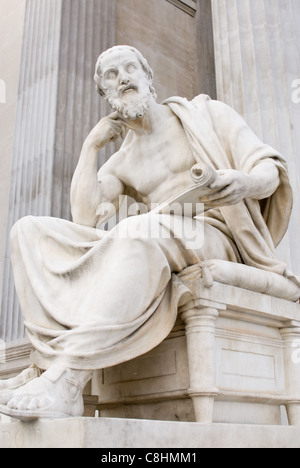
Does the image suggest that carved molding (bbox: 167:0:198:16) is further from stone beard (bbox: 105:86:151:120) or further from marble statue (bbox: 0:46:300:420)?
stone beard (bbox: 105:86:151:120)

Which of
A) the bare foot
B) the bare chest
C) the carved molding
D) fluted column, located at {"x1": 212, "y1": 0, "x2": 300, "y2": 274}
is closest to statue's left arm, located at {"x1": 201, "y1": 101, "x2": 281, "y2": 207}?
the bare chest

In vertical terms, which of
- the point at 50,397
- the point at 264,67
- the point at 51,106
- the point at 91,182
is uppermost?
the point at 51,106

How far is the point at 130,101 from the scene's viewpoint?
10.0 ft

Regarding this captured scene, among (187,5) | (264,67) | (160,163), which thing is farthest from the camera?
(187,5)

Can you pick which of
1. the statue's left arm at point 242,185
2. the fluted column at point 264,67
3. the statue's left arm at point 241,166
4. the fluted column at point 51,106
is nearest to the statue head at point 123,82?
the statue's left arm at point 241,166

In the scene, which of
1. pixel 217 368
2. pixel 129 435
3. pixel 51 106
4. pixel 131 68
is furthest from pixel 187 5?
pixel 129 435

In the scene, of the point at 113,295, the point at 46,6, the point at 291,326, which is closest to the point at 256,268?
the point at 291,326

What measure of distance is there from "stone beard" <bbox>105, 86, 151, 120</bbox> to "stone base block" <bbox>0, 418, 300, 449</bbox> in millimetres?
1681

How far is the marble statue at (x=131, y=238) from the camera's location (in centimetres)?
234

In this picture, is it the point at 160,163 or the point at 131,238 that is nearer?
the point at 131,238

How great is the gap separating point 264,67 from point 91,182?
3.11m

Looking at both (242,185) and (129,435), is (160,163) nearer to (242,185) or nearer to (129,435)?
(242,185)

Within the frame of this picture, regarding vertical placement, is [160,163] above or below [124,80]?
below

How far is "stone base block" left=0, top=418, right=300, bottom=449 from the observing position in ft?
6.12
